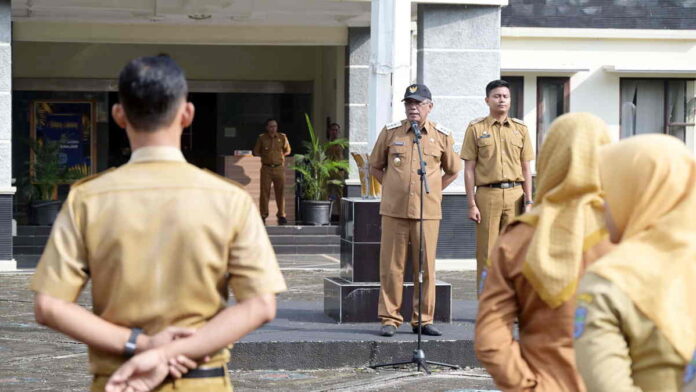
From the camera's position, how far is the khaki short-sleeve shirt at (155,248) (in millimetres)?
3439

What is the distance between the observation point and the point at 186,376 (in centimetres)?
348

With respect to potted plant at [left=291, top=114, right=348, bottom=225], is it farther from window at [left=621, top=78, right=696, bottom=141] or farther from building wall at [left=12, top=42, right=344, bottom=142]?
window at [left=621, top=78, right=696, bottom=141]

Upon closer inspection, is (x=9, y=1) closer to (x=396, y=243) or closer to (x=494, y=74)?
(x=494, y=74)

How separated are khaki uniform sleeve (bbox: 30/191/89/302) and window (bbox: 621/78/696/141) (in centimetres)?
2268

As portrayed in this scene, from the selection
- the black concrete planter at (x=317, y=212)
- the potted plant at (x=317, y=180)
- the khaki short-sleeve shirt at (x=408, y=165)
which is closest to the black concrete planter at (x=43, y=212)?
the potted plant at (x=317, y=180)

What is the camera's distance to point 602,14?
981 inches

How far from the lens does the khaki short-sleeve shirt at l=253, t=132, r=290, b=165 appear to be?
22.3m

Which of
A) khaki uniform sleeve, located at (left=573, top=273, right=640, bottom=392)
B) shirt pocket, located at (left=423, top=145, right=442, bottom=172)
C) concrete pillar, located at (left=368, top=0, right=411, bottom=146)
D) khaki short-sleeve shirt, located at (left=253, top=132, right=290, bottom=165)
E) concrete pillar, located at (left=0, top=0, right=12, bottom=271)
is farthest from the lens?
khaki short-sleeve shirt, located at (left=253, top=132, right=290, bottom=165)

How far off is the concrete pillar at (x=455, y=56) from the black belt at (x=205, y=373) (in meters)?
14.2

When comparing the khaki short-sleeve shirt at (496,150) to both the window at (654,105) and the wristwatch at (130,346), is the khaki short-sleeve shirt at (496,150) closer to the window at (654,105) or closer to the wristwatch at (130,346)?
the wristwatch at (130,346)

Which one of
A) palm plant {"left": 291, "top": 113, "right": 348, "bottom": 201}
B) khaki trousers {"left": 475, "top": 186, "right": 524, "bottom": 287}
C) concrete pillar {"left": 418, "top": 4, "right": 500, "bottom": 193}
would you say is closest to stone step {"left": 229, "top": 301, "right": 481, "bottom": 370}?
khaki trousers {"left": 475, "top": 186, "right": 524, "bottom": 287}

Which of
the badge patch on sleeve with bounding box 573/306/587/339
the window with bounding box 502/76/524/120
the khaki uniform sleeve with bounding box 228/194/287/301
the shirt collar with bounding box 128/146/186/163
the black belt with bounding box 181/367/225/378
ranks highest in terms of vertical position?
the window with bounding box 502/76/524/120

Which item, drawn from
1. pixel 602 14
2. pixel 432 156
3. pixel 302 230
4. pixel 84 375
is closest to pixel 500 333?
pixel 84 375

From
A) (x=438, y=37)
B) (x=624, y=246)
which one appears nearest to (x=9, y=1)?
(x=438, y=37)
